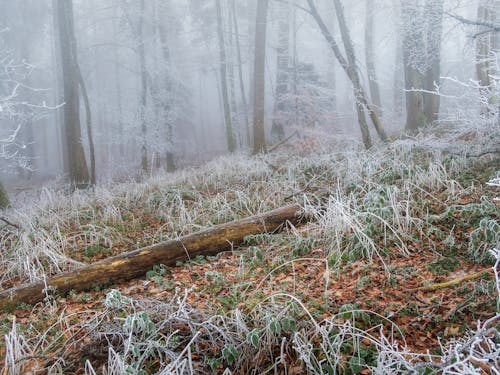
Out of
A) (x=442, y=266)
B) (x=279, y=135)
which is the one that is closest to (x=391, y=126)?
(x=279, y=135)

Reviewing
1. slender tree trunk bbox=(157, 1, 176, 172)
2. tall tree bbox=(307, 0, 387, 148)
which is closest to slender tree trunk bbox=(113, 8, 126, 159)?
slender tree trunk bbox=(157, 1, 176, 172)

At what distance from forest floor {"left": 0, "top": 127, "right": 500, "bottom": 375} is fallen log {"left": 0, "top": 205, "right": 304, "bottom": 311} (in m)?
0.10

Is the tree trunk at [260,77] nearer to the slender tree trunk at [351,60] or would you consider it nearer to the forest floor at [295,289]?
the slender tree trunk at [351,60]

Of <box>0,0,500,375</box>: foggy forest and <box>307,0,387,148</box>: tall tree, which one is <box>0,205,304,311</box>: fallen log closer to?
<box>0,0,500,375</box>: foggy forest

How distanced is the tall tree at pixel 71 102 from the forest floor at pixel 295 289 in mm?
2904

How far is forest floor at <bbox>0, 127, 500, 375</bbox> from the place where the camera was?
209 cm

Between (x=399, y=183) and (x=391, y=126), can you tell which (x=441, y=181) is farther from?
(x=391, y=126)

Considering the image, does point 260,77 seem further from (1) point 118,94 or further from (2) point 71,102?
(1) point 118,94

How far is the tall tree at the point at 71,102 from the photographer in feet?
29.3

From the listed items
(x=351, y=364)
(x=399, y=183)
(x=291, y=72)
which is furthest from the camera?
(x=291, y=72)

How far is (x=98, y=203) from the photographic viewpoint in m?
6.51

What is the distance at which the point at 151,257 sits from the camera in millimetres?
3805

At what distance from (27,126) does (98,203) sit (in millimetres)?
18817

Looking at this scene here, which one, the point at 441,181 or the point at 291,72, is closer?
the point at 441,181
